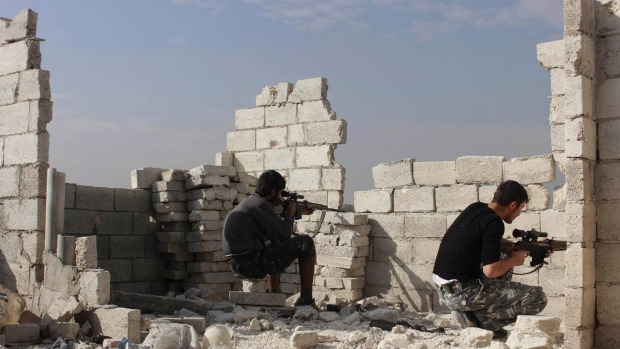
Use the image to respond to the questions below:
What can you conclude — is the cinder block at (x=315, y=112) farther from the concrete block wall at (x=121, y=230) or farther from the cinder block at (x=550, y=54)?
the cinder block at (x=550, y=54)

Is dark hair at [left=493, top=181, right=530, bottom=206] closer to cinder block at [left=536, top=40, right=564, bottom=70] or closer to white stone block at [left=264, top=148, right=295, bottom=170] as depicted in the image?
cinder block at [left=536, top=40, right=564, bottom=70]

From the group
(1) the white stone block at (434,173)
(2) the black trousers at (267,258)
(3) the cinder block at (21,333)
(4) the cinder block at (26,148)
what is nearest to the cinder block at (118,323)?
(3) the cinder block at (21,333)

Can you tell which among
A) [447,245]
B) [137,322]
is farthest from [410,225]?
[137,322]

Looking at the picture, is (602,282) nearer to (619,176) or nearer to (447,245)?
(619,176)

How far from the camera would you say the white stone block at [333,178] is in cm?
1234

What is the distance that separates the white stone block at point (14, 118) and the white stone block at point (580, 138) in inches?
249

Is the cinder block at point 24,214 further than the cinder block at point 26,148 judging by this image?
No

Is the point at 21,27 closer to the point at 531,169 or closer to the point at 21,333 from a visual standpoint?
the point at 21,333

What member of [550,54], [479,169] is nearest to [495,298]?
[479,169]

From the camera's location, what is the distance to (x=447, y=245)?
686 centimetres

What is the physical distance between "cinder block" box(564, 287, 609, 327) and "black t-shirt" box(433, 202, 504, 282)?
2.34ft

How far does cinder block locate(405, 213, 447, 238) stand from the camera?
10492 millimetres

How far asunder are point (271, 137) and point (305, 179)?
3.87 ft

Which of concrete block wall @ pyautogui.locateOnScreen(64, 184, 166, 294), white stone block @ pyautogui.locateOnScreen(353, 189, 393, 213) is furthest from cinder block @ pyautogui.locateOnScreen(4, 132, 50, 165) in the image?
white stone block @ pyautogui.locateOnScreen(353, 189, 393, 213)
